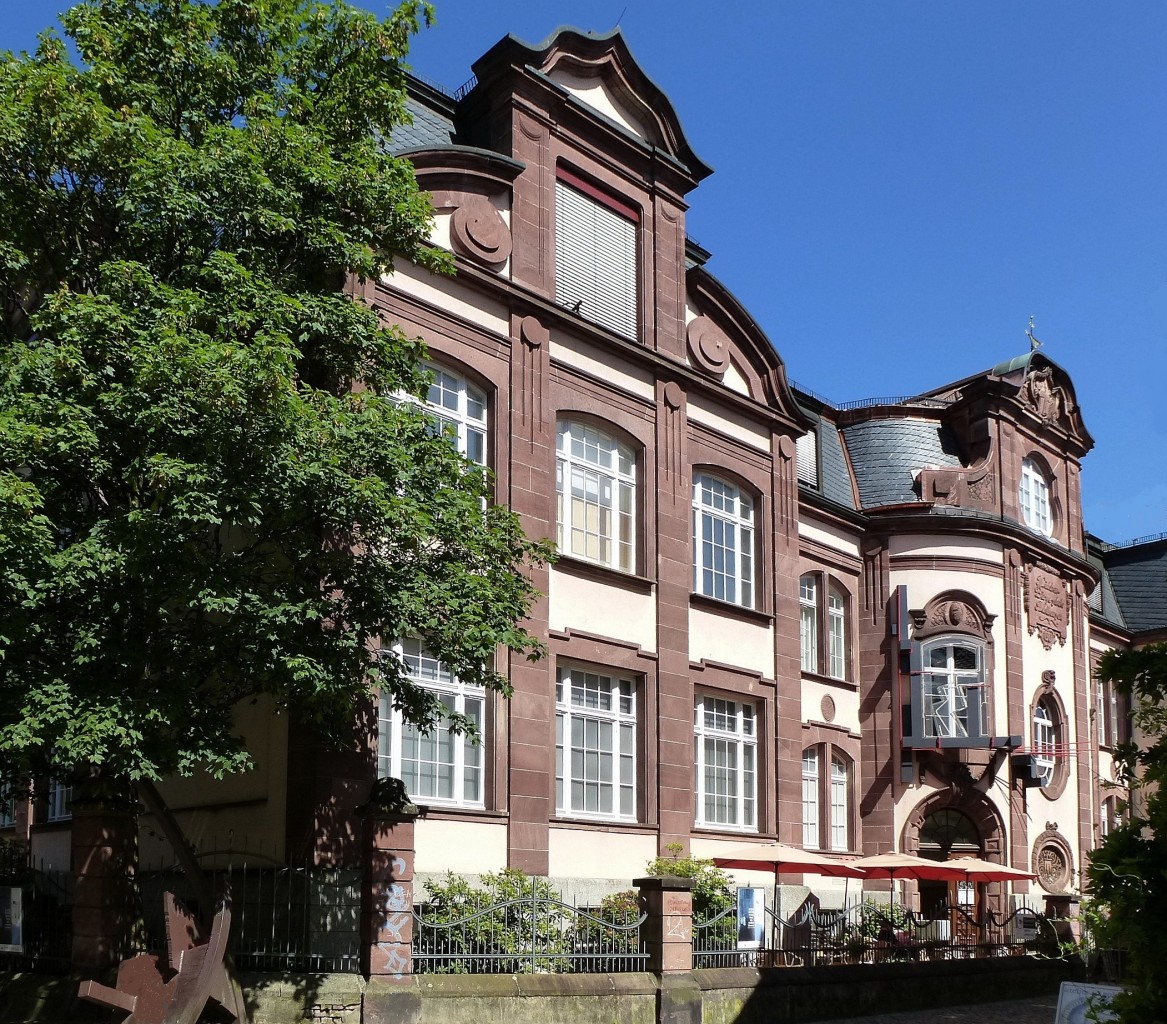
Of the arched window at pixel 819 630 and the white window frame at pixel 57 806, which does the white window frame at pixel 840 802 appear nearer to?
the arched window at pixel 819 630

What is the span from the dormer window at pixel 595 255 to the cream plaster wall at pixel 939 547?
9.89 meters

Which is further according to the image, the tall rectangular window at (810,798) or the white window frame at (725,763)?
the tall rectangular window at (810,798)

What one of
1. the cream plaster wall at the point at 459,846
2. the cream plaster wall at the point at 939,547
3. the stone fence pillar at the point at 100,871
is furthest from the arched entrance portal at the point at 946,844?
the stone fence pillar at the point at 100,871

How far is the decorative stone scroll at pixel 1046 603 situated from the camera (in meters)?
33.7

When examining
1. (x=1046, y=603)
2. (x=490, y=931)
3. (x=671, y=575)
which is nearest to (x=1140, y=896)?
(x=490, y=931)

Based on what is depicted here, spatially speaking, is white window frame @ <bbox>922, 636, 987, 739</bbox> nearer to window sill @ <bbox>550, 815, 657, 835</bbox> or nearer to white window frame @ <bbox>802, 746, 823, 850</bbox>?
white window frame @ <bbox>802, 746, 823, 850</bbox>

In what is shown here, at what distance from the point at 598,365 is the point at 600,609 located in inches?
156

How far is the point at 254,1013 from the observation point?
50.6 ft

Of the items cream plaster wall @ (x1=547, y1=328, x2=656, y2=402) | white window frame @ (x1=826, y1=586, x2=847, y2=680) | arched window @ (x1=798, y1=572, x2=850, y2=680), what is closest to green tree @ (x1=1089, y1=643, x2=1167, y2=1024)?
cream plaster wall @ (x1=547, y1=328, x2=656, y2=402)

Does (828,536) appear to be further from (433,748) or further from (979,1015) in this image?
(433,748)

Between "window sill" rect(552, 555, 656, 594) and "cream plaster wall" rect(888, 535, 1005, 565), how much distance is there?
9.97m

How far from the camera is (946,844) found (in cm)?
3098

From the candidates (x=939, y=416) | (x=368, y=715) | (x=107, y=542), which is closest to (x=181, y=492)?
(x=107, y=542)

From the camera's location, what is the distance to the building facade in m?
20.7
